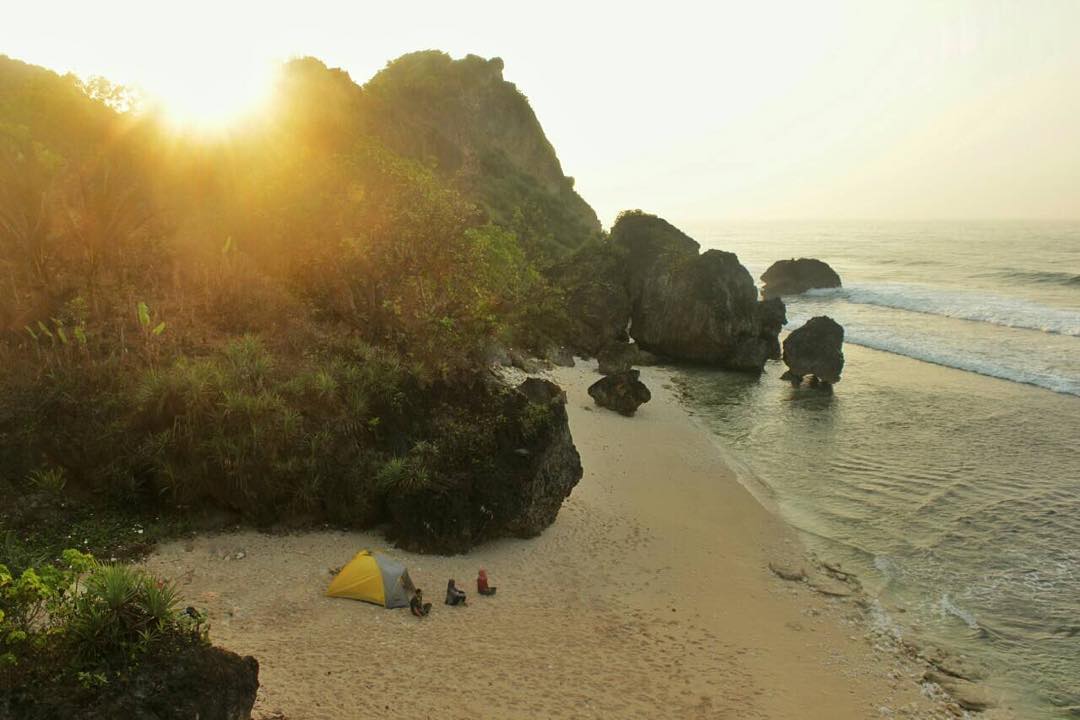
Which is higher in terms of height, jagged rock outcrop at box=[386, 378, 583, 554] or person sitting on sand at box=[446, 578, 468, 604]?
jagged rock outcrop at box=[386, 378, 583, 554]

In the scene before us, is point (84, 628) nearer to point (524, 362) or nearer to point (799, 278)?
point (524, 362)

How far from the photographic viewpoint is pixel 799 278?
3137 inches

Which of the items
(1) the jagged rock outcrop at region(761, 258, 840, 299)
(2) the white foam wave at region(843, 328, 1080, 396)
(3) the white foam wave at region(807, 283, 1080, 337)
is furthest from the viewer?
(1) the jagged rock outcrop at region(761, 258, 840, 299)

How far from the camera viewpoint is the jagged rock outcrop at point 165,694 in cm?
746

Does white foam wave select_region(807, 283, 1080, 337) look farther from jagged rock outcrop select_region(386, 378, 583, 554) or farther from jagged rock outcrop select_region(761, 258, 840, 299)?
jagged rock outcrop select_region(386, 378, 583, 554)

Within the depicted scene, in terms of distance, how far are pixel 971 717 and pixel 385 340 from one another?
62.8 ft

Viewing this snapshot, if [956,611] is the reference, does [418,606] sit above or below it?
above

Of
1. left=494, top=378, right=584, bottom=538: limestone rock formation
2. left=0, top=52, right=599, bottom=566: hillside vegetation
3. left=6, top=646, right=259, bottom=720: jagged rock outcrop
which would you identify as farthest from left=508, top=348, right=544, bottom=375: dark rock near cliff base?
left=6, top=646, right=259, bottom=720: jagged rock outcrop

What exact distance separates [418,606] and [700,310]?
110 feet

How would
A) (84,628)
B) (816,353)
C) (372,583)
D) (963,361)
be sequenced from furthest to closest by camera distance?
1. (963,361)
2. (816,353)
3. (372,583)
4. (84,628)

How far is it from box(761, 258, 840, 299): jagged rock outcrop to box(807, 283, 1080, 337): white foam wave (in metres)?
1.13

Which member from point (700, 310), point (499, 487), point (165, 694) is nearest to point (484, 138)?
point (700, 310)

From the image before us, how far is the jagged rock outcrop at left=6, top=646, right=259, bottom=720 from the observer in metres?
7.46

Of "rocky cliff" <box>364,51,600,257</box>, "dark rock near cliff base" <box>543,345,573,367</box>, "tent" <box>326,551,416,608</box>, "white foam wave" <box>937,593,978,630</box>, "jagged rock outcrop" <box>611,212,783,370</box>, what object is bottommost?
"white foam wave" <box>937,593,978,630</box>
